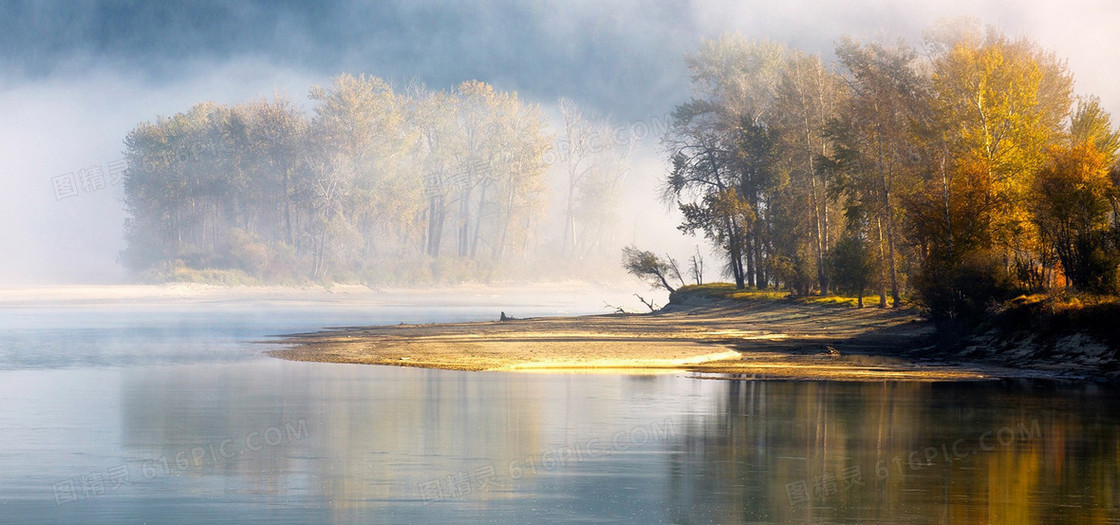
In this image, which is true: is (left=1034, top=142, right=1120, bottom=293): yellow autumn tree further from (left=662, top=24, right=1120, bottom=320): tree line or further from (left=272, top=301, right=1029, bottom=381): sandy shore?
(left=272, top=301, right=1029, bottom=381): sandy shore

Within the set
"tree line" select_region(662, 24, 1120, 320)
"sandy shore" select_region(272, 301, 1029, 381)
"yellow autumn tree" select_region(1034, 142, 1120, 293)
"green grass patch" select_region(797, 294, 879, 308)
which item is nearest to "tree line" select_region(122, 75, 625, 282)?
"tree line" select_region(662, 24, 1120, 320)

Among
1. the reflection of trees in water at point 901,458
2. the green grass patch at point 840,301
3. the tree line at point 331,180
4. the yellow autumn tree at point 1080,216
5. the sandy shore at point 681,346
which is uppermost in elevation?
the tree line at point 331,180

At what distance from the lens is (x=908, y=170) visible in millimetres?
45844

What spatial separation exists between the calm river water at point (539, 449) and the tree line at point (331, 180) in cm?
7322

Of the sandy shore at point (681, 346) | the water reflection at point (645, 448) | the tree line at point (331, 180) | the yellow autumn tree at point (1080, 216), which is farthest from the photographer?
the tree line at point (331, 180)

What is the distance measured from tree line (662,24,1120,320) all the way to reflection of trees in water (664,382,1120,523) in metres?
10.7

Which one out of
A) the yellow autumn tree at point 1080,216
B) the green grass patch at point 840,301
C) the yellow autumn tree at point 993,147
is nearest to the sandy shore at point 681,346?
the green grass patch at point 840,301

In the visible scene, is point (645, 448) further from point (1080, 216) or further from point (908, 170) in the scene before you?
point (908, 170)

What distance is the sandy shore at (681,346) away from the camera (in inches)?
1208

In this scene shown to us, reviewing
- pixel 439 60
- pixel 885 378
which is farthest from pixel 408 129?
pixel 885 378

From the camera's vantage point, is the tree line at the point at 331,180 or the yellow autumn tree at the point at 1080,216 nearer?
the yellow autumn tree at the point at 1080,216

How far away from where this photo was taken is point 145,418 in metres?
20.4

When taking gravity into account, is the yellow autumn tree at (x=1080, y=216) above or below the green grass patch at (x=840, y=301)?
above

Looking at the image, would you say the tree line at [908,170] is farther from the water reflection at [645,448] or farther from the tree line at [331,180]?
the tree line at [331,180]
